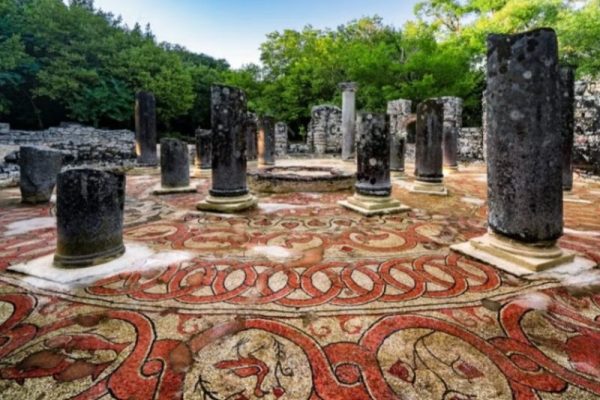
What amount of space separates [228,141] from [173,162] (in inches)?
98.1

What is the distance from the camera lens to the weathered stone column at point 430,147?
6500 mm

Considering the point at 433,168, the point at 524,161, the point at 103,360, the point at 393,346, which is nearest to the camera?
the point at 103,360

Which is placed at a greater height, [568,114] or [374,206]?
[568,114]

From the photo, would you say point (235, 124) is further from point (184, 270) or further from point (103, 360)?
point (103, 360)

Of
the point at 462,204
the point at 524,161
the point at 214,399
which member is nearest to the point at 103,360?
the point at 214,399

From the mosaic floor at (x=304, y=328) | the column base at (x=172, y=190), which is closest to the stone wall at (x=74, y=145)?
the column base at (x=172, y=190)

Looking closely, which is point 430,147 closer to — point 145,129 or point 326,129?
point 145,129

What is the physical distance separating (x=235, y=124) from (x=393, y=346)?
4174mm

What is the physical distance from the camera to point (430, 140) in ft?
21.8

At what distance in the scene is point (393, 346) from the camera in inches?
66.3

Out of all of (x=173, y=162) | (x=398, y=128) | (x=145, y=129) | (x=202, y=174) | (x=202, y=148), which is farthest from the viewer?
(x=398, y=128)

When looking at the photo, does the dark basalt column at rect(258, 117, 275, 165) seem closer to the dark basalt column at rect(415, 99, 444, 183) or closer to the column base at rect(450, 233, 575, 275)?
the dark basalt column at rect(415, 99, 444, 183)

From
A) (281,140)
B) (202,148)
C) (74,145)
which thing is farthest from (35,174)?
(281,140)

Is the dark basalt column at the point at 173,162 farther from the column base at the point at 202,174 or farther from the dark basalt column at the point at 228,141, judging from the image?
the column base at the point at 202,174
